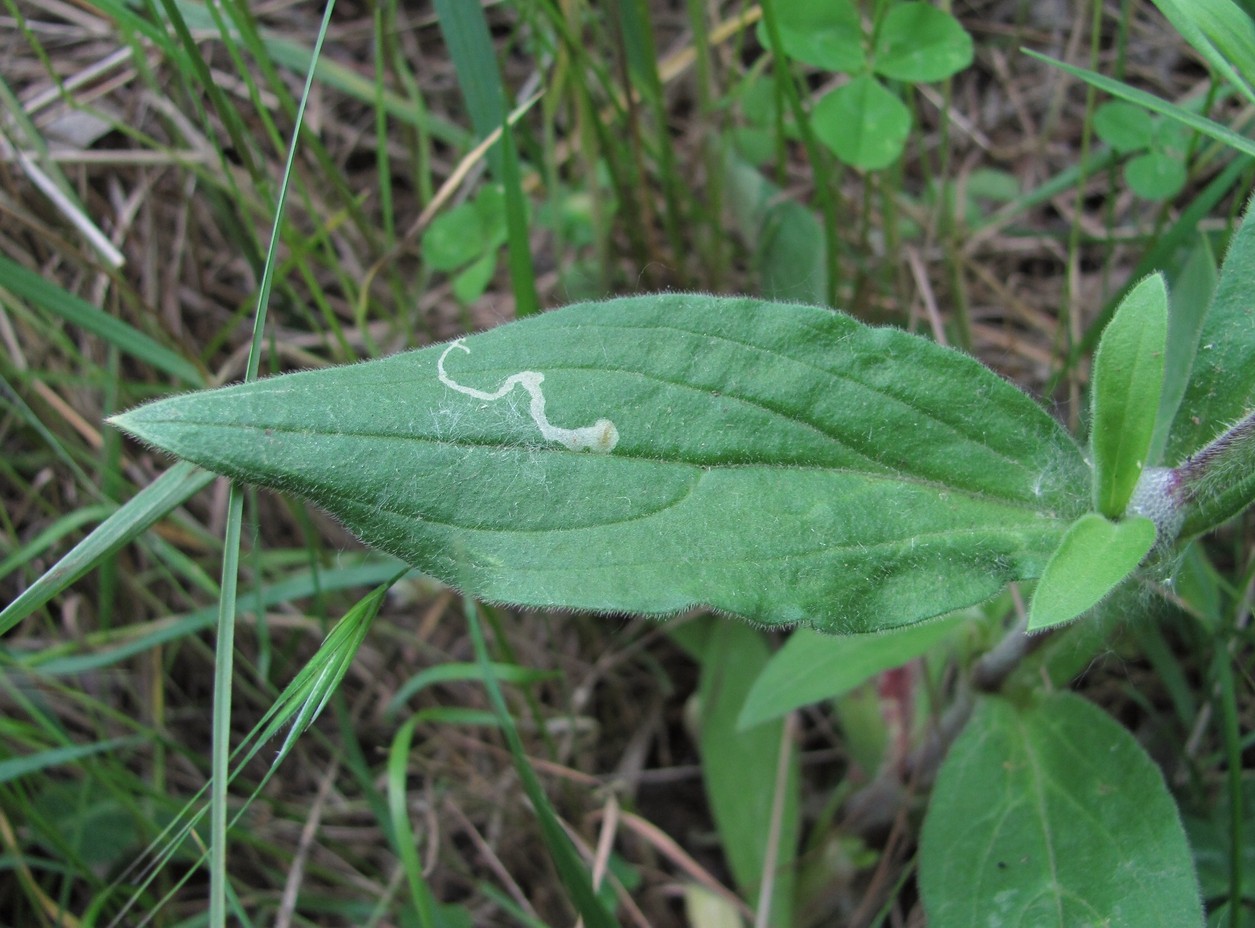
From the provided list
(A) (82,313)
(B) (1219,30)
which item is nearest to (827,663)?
(B) (1219,30)

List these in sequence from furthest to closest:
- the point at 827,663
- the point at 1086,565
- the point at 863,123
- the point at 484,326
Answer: the point at 484,326, the point at 863,123, the point at 827,663, the point at 1086,565

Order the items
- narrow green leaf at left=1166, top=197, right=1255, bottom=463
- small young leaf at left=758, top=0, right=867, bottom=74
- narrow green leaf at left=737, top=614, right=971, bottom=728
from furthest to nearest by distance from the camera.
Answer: small young leaf at left=758, top=0, right=867, bottom=74
narrow green leaf at left=737, top=614, right=971, bottom=728
narrow green leaf at left=1166, top=197, right=1255, bottom=463

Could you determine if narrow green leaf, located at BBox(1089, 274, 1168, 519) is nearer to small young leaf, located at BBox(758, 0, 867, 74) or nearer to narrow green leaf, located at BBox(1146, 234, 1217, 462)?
narrow green leaf, located at BBox(1146, 234, 1217, 462)

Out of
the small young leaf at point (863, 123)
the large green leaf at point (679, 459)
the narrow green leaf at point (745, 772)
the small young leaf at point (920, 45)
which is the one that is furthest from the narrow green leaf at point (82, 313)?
the small young leaf at point (920, 45)

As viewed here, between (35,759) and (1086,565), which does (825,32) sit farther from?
(35,759)

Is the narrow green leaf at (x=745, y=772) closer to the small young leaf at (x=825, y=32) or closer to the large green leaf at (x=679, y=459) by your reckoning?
the large green leaf at (x=679, y=459)

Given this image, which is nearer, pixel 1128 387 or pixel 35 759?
pixel 1128 387

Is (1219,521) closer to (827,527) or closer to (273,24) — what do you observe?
(827,527)

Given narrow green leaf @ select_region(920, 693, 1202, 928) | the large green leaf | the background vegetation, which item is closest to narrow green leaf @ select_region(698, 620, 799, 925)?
the background vegetation
